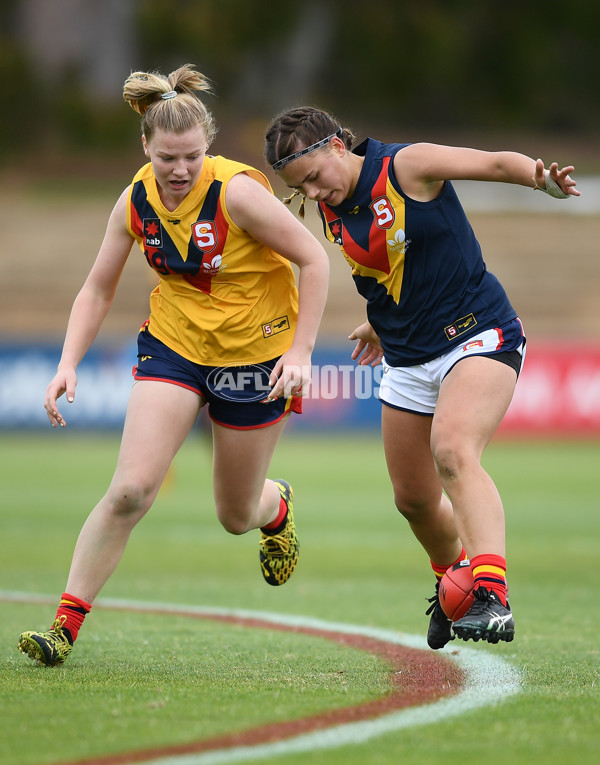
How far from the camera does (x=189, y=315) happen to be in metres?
4.99

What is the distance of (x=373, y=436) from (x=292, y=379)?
17.3m

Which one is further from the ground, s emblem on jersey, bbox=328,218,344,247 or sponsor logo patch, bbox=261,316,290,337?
s emblem on jersey, bbox=328,218,344,247

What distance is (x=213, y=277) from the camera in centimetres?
500

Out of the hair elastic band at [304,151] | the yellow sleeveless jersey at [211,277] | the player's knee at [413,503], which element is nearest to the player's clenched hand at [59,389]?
the yellow sleeveless jersey at [211,277]

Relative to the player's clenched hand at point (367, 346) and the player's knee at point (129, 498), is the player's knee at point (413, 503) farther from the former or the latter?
the player's knee at point (129, 498)

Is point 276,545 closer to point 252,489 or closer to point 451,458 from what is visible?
point 252,489

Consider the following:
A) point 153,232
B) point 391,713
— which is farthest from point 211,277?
point 391,713

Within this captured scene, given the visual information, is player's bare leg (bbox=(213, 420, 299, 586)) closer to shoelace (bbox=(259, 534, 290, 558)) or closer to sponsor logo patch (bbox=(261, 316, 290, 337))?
shoelace (bbox=(259, 534, 290, 558))

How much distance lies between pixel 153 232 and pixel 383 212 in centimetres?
95

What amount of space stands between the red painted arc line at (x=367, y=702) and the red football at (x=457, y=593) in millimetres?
234

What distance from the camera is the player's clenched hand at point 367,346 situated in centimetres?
533

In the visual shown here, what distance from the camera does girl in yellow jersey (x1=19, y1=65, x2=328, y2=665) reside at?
4.70 m

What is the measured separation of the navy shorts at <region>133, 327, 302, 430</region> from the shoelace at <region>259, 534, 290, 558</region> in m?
0.96

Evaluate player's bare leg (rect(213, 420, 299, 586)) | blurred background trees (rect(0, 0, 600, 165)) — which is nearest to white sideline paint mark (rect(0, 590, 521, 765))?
player's bare leg (rect(213, 420, 299, 586))
